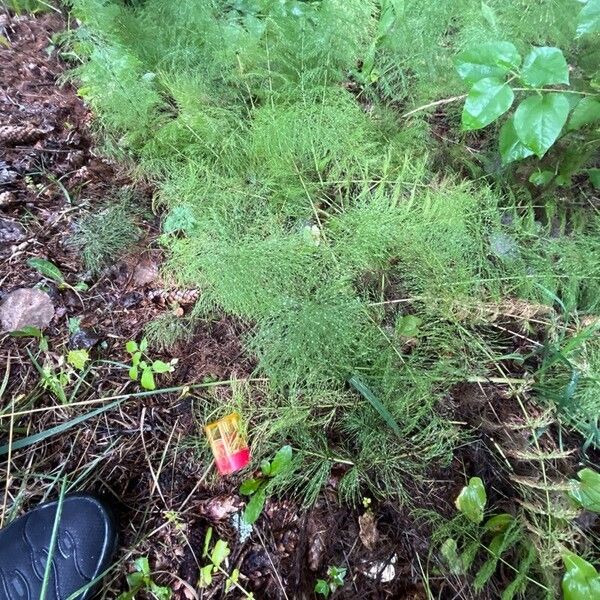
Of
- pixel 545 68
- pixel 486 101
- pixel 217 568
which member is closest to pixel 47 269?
pixel 217 568

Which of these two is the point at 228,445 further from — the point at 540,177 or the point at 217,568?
the point at 540,177

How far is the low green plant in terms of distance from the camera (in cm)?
146

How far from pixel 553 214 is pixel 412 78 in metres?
0.70

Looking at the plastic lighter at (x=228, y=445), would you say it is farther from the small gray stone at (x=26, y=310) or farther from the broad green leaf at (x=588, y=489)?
the broad green leaf at (x=588, y=489)

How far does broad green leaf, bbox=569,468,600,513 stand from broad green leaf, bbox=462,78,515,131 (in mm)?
794

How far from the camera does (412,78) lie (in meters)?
1.66

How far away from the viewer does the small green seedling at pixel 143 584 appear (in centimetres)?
110

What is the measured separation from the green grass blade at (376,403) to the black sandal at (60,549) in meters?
0.70

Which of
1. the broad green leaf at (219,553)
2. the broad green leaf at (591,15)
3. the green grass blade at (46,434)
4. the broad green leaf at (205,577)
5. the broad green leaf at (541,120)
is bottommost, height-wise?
the broad green leaf at (205,577)

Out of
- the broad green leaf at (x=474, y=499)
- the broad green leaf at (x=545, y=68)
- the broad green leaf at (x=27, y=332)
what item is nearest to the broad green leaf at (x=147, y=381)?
the broad green leaf at (x=27, y=332)

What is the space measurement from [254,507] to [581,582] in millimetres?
703

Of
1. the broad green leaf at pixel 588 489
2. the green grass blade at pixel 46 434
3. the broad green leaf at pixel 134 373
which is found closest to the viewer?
the broad green leaf at pixel 588 489

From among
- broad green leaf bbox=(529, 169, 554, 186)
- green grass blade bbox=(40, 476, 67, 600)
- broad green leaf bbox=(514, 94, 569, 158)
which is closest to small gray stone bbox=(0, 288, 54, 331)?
green grass blade bbox=(40, 476, 67, 600)

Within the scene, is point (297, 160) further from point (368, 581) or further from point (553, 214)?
point (368, 581)
